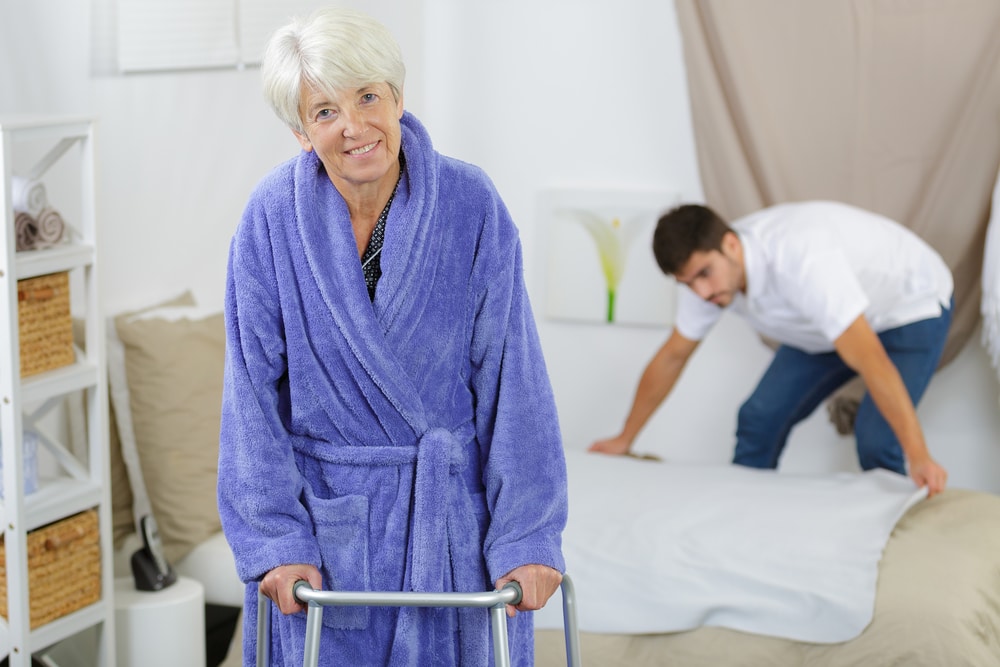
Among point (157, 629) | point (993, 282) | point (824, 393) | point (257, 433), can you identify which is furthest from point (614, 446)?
point (257, 433)

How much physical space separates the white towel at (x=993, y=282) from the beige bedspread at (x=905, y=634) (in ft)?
2.82

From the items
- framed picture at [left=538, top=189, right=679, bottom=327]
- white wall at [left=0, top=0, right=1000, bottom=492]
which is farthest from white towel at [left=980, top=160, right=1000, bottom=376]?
framed picture at [left=538, top=189, right=679, bottom=327]

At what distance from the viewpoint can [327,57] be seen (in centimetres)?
131

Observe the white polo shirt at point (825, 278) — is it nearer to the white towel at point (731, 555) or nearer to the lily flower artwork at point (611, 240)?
the white towel at point (731, 555)

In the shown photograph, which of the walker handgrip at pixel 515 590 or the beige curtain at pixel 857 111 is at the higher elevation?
the beige curtain at pixel 857 111

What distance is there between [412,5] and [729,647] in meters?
2.46

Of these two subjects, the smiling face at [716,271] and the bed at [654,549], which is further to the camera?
the smiling face at [716,271]

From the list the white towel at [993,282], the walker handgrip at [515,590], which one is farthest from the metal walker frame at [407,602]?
the white towel at [993,282]

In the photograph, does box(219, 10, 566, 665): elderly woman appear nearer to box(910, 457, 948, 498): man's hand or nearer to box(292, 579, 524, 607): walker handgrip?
box(292, 579, 524, 607): walker handgrip

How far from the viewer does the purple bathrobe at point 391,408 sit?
1417 millimetres

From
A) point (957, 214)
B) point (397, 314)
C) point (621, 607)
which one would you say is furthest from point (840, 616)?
point (957, 214)

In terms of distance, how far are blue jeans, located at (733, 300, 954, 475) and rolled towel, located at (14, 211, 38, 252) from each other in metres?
1.93

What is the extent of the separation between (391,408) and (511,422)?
0.15 metres

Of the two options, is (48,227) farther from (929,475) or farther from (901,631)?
(929,475)
